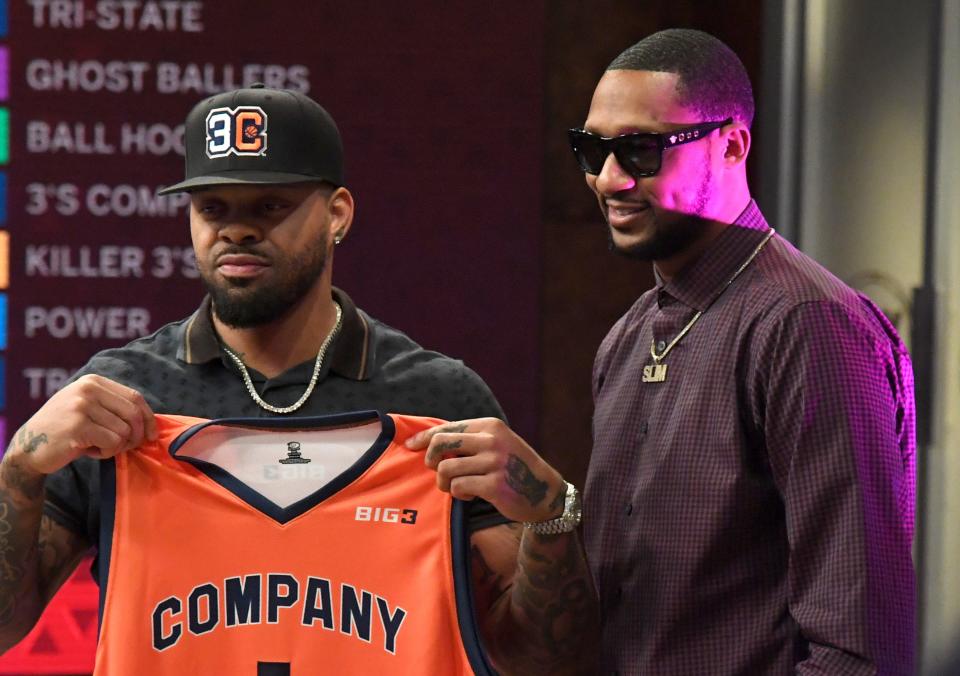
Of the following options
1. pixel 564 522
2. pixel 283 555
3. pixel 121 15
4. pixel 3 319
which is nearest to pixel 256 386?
pixel 283 555

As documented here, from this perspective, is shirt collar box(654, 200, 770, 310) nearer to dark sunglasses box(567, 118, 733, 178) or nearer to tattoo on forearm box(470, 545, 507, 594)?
dark sunglasses box(567, 118, 733, 178)

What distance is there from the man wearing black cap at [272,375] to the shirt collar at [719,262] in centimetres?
33

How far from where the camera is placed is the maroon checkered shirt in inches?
63.2

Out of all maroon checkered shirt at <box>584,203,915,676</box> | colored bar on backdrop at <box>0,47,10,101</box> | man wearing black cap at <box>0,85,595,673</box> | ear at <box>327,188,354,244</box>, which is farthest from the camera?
colored bar on backdrop at <box>0,47,10,101</box>

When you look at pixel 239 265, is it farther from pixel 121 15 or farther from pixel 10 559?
pixel 121 15

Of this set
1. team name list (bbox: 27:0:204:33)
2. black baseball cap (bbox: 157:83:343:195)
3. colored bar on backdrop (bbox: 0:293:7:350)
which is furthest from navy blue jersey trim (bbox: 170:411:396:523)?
team name list (bbox: 27:0:204:33)

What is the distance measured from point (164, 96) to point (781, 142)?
1626mm

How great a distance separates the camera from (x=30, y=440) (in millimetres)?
1663

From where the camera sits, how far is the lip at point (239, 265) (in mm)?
1808

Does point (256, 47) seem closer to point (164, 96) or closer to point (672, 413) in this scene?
point (164, 96)

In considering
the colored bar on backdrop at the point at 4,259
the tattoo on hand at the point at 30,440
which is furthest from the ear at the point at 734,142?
the colored bar on backdrop at the point at 4,259

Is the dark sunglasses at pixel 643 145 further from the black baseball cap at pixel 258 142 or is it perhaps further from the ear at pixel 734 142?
the black baseball cap at pixel 258 142

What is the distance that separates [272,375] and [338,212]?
10.1 inches

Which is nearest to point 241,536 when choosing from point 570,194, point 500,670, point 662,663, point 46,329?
point 500,670
